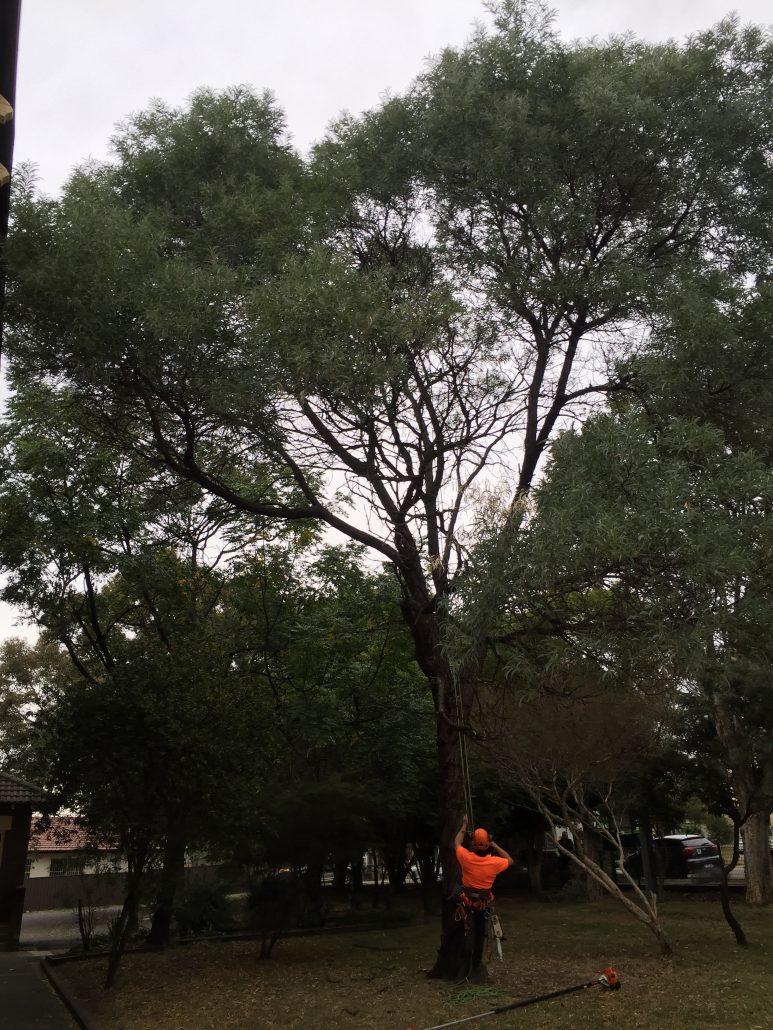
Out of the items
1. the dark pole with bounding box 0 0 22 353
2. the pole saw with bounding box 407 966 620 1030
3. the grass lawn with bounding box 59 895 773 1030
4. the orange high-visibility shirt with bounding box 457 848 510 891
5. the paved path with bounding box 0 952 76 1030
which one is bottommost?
the paved path with bounding box 0 952 76 1030

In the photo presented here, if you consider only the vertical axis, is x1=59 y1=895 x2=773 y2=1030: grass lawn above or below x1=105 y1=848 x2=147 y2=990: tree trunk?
below

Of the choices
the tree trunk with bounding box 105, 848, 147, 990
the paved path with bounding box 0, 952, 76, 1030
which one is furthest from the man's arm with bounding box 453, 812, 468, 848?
the paved path with bounding box 0, 952, 76, 1030

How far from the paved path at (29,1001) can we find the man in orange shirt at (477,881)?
4359mm

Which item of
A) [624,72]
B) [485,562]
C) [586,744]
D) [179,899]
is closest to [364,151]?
[624,72]

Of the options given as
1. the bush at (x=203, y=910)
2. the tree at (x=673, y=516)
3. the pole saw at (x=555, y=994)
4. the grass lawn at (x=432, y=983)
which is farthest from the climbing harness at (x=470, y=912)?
the bush at (x=203, y=910)

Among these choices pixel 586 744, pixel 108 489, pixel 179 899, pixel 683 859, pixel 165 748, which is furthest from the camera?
pixel 683 859

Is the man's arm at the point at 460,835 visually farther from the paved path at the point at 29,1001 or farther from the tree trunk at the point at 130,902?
the paved path at the point at 29,1001

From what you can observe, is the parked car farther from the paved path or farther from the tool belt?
the paved path

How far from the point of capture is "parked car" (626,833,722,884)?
76.6 ft

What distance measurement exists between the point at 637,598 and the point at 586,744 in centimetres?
626

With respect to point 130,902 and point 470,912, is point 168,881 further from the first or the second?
point 470,912

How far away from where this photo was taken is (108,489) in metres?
14.9

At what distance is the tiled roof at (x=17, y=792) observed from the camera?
19.6 m

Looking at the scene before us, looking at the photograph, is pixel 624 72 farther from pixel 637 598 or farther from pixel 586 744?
pixel 586 744
